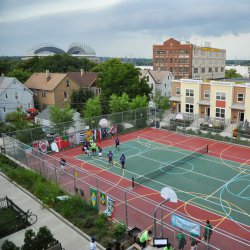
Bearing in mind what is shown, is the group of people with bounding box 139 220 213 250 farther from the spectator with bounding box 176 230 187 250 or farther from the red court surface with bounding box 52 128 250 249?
the red court surface with bounding box 52 128 250 249

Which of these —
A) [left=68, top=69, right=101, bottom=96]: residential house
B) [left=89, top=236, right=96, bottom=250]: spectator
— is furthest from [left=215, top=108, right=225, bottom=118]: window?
[left=89, top=236, right=96, bottom=250]: spectator

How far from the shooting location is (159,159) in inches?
1153

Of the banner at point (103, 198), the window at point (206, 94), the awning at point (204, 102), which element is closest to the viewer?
the banner at point (103, 198)

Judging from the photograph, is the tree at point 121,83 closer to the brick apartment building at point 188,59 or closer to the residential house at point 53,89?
the residential house at point 53,89

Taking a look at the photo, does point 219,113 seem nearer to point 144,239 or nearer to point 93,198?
point 93,198

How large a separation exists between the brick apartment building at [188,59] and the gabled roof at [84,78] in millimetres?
43709

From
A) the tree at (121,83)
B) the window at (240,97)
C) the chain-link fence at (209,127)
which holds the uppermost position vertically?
the tree at (121,83)

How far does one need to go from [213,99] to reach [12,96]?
35004 mm

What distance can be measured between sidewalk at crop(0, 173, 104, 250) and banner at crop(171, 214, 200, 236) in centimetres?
397

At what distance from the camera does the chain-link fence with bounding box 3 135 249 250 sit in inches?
604

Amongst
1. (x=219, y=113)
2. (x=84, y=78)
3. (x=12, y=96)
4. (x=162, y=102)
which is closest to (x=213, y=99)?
(x=219, y=113)

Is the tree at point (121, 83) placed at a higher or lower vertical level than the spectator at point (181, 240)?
higher

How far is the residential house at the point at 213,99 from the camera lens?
4199 cm

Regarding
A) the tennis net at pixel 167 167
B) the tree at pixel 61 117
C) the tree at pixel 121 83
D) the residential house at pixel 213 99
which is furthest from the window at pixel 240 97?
the tree at pixel 61 117
